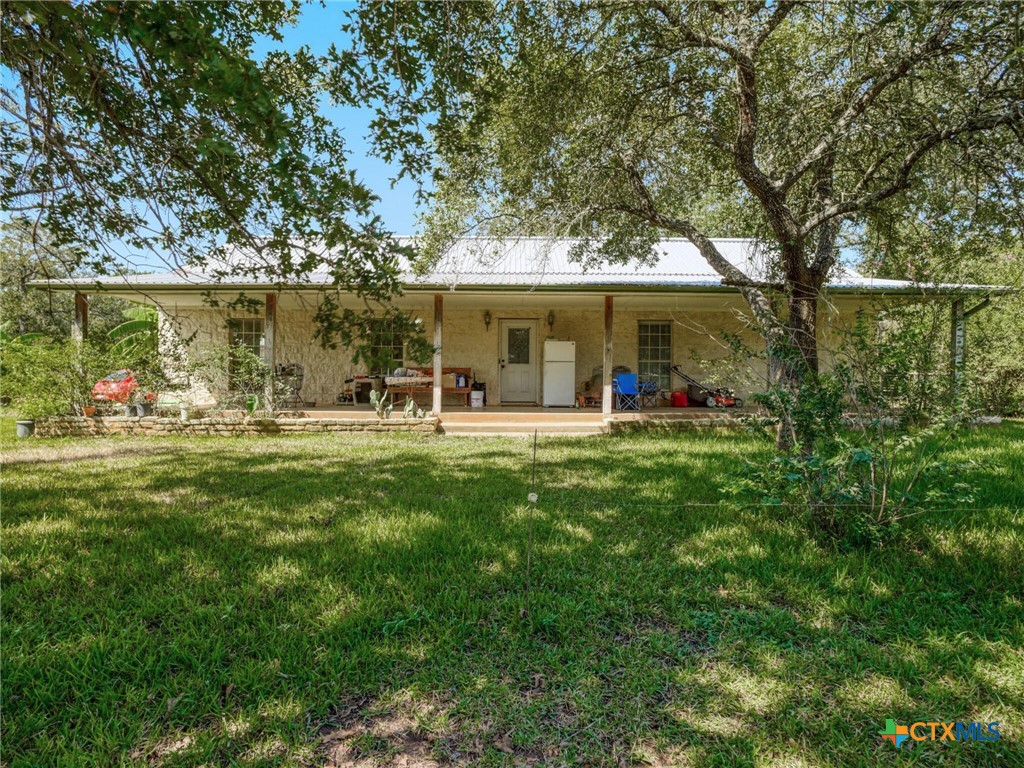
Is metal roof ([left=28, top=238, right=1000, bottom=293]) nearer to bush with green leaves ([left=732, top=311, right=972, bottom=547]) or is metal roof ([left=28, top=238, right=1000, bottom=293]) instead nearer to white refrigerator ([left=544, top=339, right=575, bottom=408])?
white refrigerator ([left=544, top=339, right=575, bottom=408])

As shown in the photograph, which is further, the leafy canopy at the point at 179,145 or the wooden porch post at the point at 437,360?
the wooden porch post at the point at 437,360

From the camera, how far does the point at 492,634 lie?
2637mm

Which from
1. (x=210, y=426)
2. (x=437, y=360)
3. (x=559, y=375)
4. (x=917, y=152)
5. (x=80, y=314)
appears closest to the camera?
(x=917, y=152)

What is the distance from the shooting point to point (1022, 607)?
288 centimetres

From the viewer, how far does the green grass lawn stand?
1953mm

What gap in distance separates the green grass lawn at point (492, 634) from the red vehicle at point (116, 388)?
5593 mm

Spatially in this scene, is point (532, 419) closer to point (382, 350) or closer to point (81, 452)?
point (81, 452)

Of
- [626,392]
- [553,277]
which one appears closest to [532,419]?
[626,392]

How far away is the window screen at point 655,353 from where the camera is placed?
1292 cm

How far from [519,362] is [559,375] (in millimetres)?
1388

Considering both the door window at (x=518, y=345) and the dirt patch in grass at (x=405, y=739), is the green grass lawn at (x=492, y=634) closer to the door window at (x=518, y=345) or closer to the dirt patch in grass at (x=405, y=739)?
the dirt patch in grass at (x=405, y=739)

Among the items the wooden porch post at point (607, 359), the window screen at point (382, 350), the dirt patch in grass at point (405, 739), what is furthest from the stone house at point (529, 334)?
the dirt patch in grass at point (405, 739)

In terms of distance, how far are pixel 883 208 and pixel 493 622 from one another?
6.49 meters

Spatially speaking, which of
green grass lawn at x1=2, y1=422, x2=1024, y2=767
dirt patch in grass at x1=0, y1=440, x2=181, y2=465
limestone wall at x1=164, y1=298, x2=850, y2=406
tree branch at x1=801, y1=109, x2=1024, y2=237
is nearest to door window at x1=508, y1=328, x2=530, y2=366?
limestone wall at x1=164, y1=298, x2=850, y2=406
